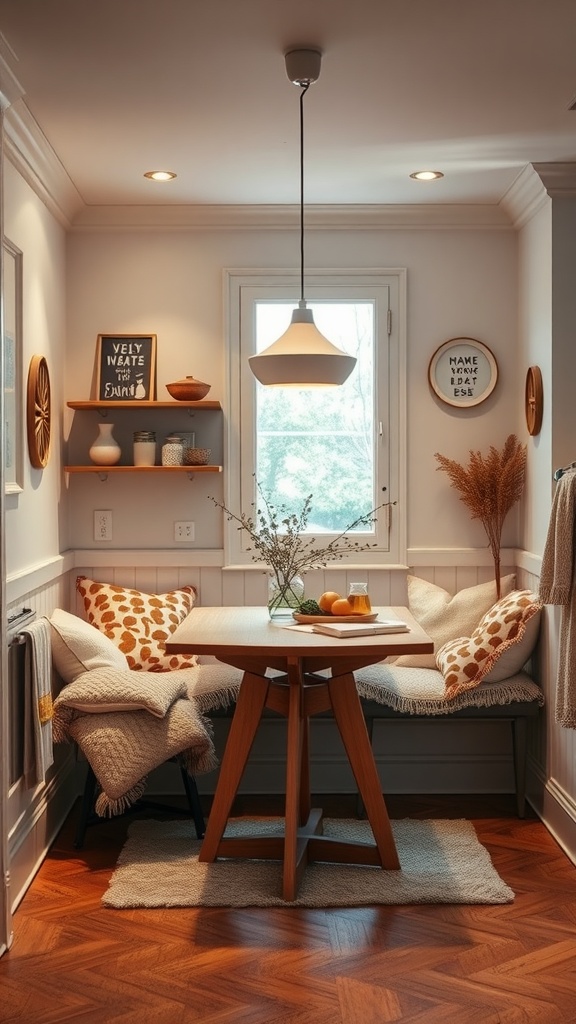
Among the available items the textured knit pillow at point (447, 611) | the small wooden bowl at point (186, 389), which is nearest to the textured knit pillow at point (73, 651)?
the small wooden bowl at point (186, 389)

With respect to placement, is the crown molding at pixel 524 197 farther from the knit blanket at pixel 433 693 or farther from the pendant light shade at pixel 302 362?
the knit blanket at pixel 433 693

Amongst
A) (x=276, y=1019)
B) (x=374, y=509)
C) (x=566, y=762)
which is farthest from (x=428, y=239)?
(x=276, y=1019)

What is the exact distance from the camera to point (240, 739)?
140 inches

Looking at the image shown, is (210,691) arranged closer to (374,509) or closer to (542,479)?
(374,509)

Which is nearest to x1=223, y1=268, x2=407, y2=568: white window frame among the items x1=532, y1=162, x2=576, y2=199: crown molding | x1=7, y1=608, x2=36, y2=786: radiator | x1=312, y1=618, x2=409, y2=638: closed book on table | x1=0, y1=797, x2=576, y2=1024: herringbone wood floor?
x1=532, y1=162, x2=576, y2=199: crown molding

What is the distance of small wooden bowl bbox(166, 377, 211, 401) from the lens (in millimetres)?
4383

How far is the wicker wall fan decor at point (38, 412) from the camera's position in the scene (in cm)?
381

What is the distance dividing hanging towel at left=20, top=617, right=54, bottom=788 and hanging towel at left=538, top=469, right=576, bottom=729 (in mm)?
1689

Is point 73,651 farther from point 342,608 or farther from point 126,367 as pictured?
point 126,367

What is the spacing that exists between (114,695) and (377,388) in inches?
72.7

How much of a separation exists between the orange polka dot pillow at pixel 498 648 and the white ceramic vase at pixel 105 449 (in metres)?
1.63

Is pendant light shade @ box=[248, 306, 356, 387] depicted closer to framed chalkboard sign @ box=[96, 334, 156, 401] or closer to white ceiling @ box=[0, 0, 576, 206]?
white ceiling @ box=[0, 0, 576, 206]

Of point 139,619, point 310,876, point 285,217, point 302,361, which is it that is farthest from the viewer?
point 285,217

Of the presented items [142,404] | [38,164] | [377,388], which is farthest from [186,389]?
[38,164]
